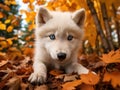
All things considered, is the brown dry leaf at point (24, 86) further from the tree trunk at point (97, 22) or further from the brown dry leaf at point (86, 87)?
the tree trunk at point (97, 22)

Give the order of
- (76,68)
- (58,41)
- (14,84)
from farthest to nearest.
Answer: (76,68) < (58,41) < (14,84)

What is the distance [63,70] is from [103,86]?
2.89ft

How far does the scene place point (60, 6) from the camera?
6.05 meters

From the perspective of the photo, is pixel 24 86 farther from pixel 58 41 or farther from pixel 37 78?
pixel 58 41

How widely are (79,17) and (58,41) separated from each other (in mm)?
566

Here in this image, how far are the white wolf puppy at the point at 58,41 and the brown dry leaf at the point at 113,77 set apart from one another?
1.76 feet

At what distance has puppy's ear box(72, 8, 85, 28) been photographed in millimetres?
3451


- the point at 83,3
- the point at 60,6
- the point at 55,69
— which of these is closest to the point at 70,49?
the point at 55,69

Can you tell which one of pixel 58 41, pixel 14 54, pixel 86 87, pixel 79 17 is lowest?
pixel 14 54

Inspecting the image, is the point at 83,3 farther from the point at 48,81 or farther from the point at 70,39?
the point at 48,81

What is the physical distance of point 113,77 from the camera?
2410 millimetres

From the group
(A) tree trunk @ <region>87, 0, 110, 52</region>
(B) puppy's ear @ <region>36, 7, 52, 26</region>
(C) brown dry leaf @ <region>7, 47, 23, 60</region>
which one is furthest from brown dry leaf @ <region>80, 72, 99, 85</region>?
Result: (C) brown dry leaf @ <region>7, 47, 23, 60</region>

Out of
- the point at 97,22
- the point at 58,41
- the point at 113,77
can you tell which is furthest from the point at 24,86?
the point at 97,22

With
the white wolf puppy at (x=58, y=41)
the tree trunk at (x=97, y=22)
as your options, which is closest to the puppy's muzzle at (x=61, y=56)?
the white wolf puppy at (x=58, y=41)
